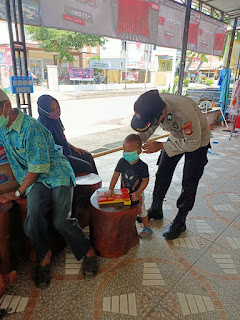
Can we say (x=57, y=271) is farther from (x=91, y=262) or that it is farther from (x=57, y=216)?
(x=57, y=216)

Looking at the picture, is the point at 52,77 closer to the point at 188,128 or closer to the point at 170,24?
the point at 170,24

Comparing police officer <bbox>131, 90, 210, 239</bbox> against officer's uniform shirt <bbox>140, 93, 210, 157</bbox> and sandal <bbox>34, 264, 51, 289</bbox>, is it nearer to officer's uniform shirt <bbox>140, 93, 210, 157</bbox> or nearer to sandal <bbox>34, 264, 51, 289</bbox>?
officer's uniform shirt <bbox>140, 93, 210, 157</bbox>

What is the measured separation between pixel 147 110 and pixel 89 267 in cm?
135

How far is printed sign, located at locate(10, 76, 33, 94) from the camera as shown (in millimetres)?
3258

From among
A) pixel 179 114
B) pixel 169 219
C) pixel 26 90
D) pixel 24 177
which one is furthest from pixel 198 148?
pixel 26 90

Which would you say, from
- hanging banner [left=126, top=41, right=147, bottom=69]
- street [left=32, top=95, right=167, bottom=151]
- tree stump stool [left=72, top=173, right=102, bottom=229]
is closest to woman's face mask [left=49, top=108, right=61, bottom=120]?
tree stump stool [left=72, top=173, right=102, bottom=229]

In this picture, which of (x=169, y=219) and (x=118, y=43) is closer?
(x=169, y=219)

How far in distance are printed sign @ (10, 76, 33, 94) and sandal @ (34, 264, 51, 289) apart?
2449 mm

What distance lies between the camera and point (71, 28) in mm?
3691

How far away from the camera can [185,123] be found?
2.04 m

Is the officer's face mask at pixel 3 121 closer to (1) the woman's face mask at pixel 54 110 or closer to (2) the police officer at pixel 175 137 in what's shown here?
(1) the woman's face mask at pixel 54 110

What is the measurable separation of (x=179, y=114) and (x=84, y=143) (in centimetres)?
431

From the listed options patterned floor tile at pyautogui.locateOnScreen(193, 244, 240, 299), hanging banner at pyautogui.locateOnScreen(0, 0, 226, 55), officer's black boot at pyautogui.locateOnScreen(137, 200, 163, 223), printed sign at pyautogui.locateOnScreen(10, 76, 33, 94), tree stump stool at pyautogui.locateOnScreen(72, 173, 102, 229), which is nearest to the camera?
patterned floor tile at pyautogui.locateOnScreen(193, 244, 240, 299)

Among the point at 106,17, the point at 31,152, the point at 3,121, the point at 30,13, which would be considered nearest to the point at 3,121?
the point at 3,121
